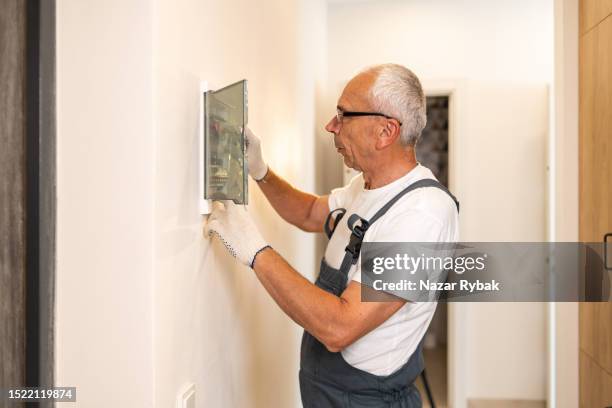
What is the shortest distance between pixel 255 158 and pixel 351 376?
0.65 metres

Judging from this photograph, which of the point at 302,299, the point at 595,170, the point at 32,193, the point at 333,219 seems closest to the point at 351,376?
the point at 302,299

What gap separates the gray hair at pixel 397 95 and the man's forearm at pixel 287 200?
0.43m

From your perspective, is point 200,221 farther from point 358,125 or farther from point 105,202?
point 358,125

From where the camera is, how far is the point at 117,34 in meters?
0.81

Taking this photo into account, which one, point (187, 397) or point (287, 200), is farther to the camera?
point (287, 200)

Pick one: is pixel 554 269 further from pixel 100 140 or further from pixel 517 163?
pixel 100 140

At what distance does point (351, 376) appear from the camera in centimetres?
128

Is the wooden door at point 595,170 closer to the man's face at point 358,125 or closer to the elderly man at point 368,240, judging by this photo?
the elderly man at point 368,240

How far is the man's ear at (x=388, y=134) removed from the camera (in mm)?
1274

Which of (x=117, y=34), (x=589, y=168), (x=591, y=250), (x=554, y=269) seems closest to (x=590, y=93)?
(x=589, y=168)

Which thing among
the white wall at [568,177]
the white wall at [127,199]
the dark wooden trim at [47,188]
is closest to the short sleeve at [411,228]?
the white wall at [127,199]

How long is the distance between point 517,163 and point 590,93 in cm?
118

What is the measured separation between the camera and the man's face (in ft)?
4.22

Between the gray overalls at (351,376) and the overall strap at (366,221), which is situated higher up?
the overall strap at (366,221)
